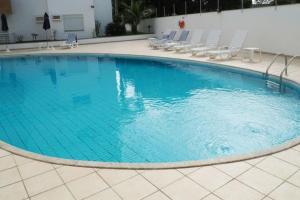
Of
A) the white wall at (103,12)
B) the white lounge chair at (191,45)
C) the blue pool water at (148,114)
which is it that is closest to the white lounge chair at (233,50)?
the blue pool water at (148,114)

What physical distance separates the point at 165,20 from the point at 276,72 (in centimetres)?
1469

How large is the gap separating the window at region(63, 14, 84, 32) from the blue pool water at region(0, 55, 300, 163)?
39.5ft

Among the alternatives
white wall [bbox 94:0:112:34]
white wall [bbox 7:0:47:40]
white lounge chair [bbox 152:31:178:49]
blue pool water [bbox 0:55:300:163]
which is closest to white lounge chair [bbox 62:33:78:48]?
white wall [bbox 7:0:47:40]

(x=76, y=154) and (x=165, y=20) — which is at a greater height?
(x=165, y=20)

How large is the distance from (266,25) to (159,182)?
445 inches

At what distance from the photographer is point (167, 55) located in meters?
14.2

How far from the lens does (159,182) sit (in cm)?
358

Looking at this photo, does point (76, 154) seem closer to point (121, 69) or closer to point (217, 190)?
point (217, 190)

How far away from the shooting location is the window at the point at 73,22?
23.1m

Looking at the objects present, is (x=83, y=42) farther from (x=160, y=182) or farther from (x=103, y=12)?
(x=160, y=182)

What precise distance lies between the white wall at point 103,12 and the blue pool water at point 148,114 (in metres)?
14.5

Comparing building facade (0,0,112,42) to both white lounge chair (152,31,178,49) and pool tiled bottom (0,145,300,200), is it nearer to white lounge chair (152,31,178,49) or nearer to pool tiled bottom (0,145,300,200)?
white lounge chair (152,31,178,49)

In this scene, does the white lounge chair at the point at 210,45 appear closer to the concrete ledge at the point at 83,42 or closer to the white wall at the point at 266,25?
the white wall at the point at 266,25

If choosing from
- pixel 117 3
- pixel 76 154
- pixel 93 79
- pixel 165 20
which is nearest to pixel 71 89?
pixel 93 79
